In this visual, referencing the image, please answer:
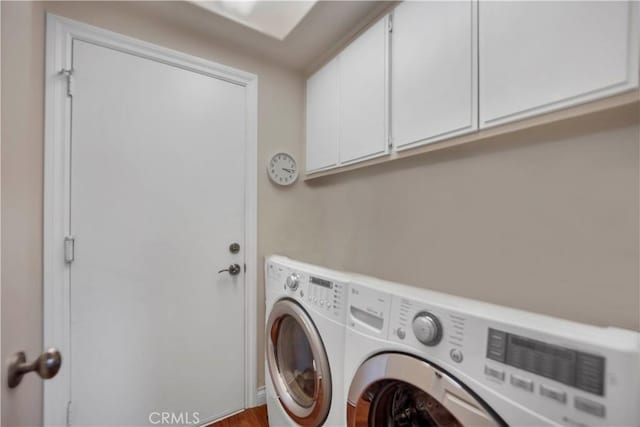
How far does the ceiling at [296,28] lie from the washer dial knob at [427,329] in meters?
1.46

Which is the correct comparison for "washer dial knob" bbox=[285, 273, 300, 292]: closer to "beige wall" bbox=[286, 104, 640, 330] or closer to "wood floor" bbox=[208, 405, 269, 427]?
"beige wall" bbox=[286, 104, 640, 330]

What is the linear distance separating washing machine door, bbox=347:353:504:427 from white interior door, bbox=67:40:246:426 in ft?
3.61

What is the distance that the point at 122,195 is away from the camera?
1372mm

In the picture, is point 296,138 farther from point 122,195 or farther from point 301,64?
point 122,195

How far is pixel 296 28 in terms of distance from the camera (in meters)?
1.52

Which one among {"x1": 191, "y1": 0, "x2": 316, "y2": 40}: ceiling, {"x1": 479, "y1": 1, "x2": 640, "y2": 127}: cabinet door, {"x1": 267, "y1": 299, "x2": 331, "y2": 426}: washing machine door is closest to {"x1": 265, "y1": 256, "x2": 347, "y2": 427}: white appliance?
{"x1": 267, "y1": 299, "x2": 331, "y2": 426}: washing machine door

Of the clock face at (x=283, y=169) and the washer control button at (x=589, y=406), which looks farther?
the clock face at (x=283, y=169)

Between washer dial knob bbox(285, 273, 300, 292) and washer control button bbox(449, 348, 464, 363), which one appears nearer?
washer control button bbox(449, 348, 464, 363)

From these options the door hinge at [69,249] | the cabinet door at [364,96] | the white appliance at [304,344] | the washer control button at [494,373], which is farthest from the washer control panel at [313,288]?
the door hinge at [69,249]

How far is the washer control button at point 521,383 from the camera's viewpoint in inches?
21.0

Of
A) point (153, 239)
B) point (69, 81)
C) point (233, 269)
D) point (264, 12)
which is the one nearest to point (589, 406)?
point (233, 269)

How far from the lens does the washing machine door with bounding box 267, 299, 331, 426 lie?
102cm

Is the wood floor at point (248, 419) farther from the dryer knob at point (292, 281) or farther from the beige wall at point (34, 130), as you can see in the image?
the dryer knob at point (292, 281)

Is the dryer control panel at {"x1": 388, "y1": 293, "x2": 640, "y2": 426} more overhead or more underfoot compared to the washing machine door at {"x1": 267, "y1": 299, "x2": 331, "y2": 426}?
more overhead
